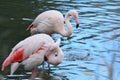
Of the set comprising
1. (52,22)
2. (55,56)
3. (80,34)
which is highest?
(52,22)

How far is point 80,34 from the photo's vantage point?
9844 millimetres

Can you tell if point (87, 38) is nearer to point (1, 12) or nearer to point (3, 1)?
point (1, 12)

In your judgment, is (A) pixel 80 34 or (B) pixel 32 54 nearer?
(B) pixel 32 54

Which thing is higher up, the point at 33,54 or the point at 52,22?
the point at 52,22

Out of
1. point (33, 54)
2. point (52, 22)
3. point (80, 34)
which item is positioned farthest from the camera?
point (80, 34)

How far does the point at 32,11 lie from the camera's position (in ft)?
39.2

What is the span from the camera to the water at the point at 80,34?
715 centimetres

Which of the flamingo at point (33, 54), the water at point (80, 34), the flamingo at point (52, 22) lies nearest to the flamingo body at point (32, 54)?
the flamingo at point (33, 54)

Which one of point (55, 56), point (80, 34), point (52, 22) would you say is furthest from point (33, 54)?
point (80, 34)

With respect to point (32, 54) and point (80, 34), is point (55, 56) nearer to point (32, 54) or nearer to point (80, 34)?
point (32, 54)

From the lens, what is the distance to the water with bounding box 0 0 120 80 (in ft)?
23.5

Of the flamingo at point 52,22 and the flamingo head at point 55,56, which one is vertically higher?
the flamingo at point 52,22

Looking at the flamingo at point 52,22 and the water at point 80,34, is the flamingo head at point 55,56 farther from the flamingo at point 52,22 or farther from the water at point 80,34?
the flamingo at point 52,22

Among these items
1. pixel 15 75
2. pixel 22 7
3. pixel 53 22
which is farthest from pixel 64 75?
pixel 22 7
